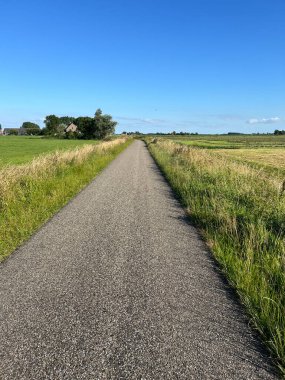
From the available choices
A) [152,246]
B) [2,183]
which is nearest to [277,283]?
[152,246]

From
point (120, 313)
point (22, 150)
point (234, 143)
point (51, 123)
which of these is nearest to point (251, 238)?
point (120, 313)

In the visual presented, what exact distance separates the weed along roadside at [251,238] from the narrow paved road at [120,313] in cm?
25

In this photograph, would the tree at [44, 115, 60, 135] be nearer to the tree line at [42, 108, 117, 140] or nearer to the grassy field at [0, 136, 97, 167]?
the tree line at [42, 108, 117, 140]

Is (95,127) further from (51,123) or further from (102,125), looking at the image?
(51,123)

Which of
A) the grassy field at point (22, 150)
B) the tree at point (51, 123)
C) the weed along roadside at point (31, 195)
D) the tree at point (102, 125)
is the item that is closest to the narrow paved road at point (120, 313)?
the weed along roadside at point (31, 195)

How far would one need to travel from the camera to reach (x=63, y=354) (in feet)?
10.4

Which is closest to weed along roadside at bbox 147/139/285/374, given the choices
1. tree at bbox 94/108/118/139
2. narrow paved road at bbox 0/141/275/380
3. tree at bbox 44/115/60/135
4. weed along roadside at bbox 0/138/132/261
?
narrow paved road at bbox 0/141/275/380

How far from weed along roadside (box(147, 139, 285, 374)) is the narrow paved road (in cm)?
25

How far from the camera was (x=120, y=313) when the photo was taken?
394 cm

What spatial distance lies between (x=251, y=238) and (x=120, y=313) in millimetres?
3191

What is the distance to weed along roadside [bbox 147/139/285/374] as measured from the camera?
12.5 ft

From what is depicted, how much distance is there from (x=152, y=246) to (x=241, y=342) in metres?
3.28

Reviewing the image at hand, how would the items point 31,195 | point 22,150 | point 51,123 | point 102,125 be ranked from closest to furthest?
point 31,195 → point 22,150 → point 102,125 → point 51,123

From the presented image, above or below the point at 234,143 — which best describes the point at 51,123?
above
